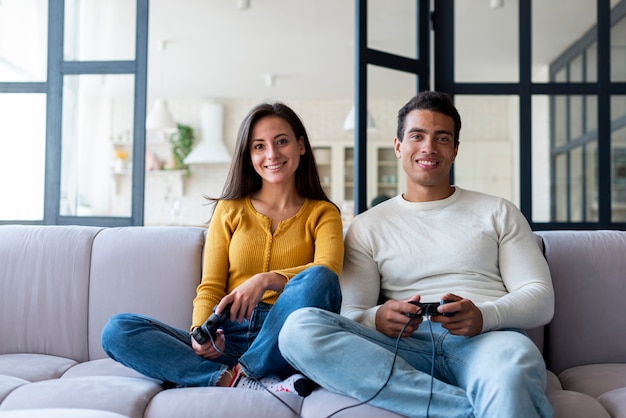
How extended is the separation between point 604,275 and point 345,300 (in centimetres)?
88

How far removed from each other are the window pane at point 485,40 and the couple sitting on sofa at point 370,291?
121 centimetres

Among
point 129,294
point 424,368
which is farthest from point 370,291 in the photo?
point 129,294

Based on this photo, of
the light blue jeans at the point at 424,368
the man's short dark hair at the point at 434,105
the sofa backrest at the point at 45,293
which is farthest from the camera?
the sofa backrest at the point at 45,293

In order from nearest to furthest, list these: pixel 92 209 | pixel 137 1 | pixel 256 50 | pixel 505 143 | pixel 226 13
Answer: pixel 137 1
pixel 92 209
pixel 505 143
pixel 226 13
pixel 256 50

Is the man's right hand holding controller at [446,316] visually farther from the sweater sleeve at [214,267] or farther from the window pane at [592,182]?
the window pane at [592,182]

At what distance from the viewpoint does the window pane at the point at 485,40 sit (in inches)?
126

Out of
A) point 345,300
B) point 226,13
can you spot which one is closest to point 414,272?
point 345,300

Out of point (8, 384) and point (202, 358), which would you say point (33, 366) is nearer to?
point (8, 384)

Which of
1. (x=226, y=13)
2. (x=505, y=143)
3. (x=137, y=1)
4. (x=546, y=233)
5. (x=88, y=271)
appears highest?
(x=226, y=13)

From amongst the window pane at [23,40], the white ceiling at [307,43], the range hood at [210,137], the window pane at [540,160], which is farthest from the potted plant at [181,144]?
the window pane at [540,160]

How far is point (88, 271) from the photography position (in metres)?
2.37

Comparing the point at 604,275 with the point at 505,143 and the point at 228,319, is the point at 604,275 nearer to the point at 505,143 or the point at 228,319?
the point at 228,319

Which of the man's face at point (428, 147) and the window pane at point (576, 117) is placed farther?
the window pane at point (576, 117)

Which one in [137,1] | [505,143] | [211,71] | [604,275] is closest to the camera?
[604,275]
